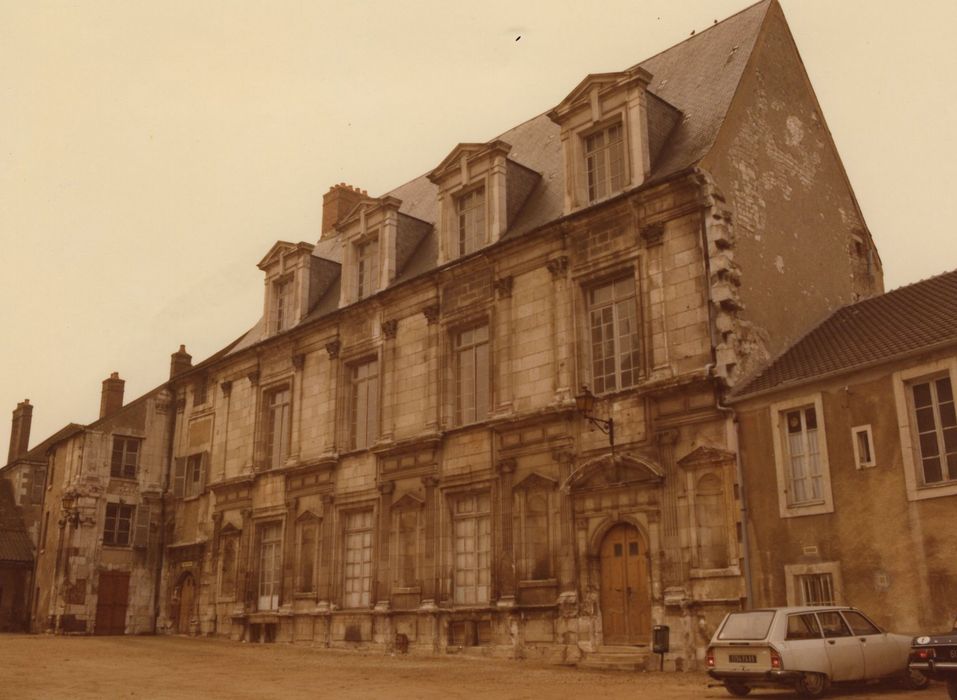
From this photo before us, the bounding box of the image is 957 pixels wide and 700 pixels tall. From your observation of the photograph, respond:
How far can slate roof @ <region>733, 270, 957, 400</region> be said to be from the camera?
44.0 feet

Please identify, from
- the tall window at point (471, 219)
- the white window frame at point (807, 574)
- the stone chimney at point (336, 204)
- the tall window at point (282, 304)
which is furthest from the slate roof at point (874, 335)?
the stone chimney at point (336, 204)

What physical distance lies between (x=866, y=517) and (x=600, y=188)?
796cm

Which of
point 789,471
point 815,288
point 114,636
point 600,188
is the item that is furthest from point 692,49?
point 114,636

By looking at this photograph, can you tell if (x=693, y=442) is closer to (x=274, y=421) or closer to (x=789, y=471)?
(x=789, y=471)

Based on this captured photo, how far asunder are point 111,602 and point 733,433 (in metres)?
19.7

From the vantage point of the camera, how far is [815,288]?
17750 millimetres

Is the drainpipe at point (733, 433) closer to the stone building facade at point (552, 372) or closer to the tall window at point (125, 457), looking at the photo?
the stone building facade at point (552, 372)

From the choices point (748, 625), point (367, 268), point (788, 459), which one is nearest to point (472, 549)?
point (788, 459)

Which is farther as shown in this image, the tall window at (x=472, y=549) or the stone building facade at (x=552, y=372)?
Answer: the tall window at (x=472, y=549)

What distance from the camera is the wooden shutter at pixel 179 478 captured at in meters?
27.9

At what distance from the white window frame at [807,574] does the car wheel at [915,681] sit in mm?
1790

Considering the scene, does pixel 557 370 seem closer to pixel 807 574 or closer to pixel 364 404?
pixel 807 574

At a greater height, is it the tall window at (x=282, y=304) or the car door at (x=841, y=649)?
the tall window at (x=282, y=304)

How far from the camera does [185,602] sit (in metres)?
26.6
